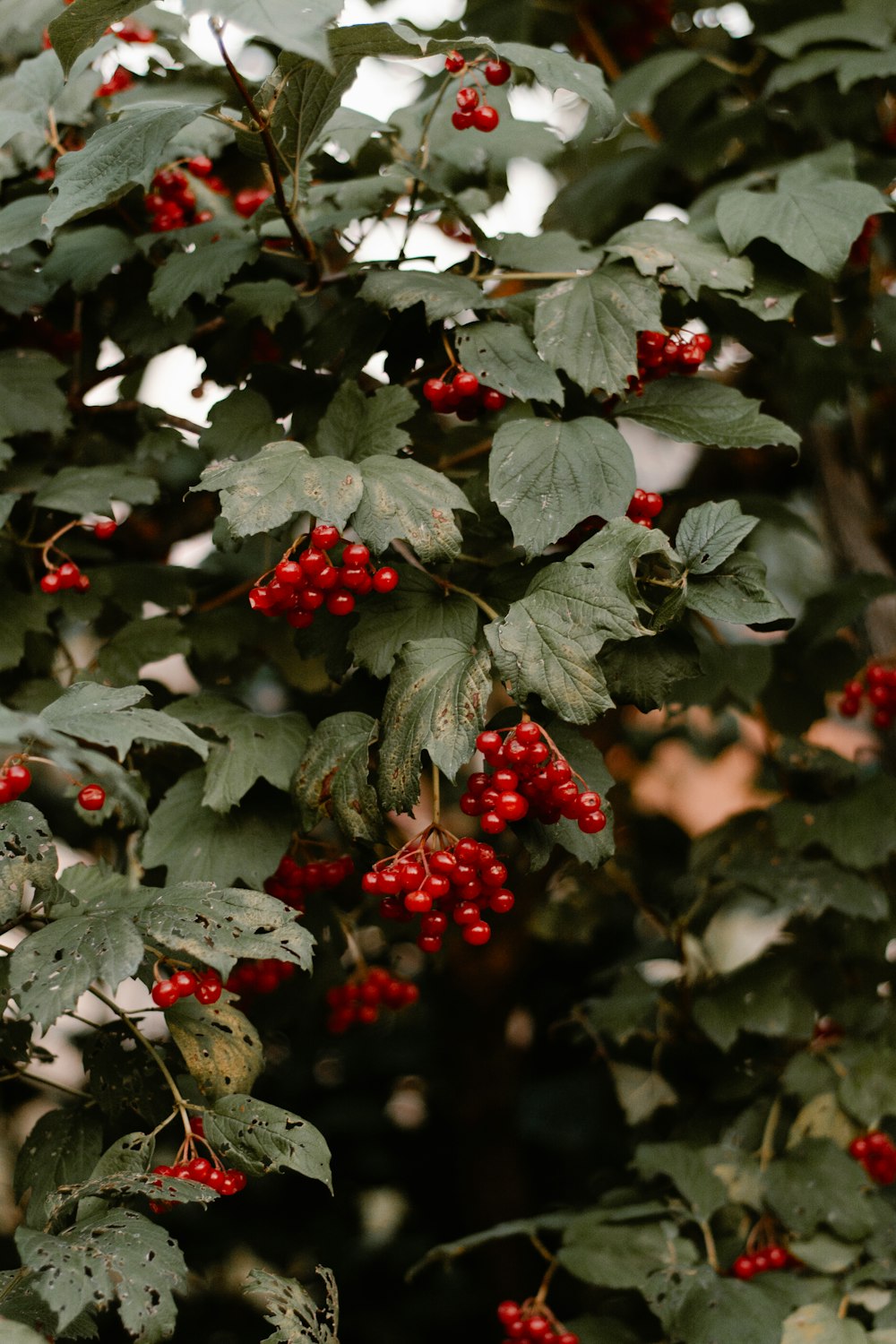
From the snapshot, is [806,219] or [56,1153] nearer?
[56,1153]

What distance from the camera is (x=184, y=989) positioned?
1.26 m

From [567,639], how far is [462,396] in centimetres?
48

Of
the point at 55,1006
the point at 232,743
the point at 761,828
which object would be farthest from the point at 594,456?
the point at 761,828

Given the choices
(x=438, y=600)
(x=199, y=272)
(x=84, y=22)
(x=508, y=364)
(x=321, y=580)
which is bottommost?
(x=438, y=600)

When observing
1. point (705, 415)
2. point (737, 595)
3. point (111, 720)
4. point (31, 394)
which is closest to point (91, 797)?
point (111, 720)

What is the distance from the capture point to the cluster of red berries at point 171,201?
180cm

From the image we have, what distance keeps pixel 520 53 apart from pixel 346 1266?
10.3ft

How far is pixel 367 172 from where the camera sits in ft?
6.38

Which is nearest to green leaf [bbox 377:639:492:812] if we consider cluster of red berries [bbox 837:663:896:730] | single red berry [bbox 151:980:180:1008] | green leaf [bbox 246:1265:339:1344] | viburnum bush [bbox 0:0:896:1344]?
viburnum bush [bbox 0:0:896:1344]

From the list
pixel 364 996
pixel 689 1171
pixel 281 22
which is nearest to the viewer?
pixel 281 22

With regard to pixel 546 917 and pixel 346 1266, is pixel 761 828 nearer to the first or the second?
pixel 546 917

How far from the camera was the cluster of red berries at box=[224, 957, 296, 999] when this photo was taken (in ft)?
5.32

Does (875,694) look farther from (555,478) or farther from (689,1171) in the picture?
(555,478)

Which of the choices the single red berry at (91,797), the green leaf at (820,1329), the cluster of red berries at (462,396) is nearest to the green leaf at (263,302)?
the cluster of red berries at (462,396)
